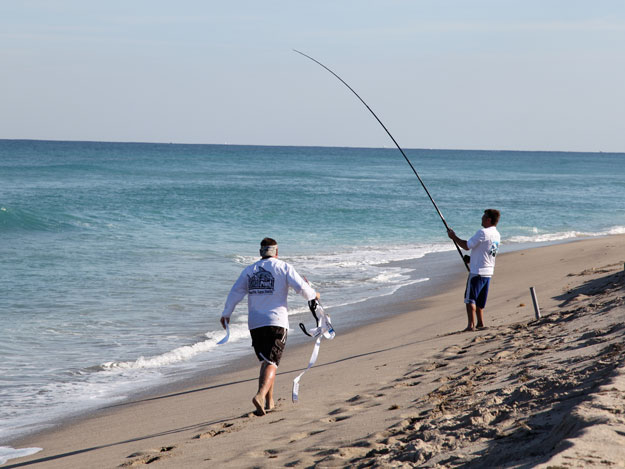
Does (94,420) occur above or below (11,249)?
below

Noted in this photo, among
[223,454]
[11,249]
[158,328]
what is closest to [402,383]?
[223,454]

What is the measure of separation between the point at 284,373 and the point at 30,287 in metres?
6.77

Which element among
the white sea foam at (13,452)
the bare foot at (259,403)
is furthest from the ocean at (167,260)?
the bare foot at (259,403)

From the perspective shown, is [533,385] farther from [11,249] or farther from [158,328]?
[11,249]

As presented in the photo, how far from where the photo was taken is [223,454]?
4.26m

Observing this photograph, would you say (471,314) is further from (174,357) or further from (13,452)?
(13,452)

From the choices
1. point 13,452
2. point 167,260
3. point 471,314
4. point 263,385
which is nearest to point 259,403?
point 263,385

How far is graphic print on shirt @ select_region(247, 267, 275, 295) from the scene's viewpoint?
5074 millimetres

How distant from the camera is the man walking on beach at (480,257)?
711 centimetres

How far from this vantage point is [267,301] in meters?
5.10

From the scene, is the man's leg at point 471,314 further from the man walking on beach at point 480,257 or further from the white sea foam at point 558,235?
the white sea foam at point 558,235

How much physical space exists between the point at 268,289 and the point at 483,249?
116 inches

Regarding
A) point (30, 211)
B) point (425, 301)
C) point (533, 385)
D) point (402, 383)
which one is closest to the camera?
point (533, 385)

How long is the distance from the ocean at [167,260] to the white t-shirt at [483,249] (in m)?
2.50
